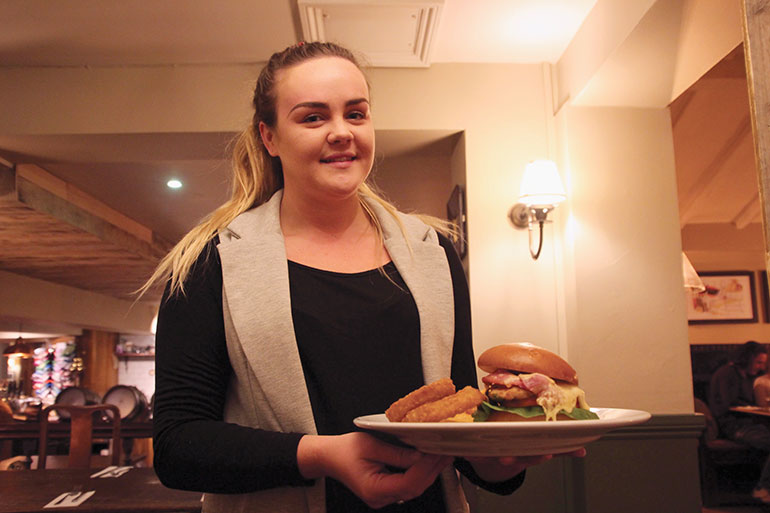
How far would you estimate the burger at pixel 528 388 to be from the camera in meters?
0.83

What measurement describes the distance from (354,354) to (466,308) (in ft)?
0.89

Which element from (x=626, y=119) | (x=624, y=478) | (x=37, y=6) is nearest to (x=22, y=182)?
(x=37, y=6)

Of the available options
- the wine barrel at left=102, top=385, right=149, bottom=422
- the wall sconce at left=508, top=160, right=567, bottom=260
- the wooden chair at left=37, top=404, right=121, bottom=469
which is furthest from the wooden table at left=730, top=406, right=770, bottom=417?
the wine barrel at left=102, top=385, right=149, bottom=422

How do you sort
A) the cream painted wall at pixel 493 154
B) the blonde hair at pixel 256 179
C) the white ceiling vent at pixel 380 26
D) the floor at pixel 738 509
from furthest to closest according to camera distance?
the floor at pixel 738 509 → the cream painted wall at pixel 493 154 → the white ceiling vent at pixel 380 26 → the blonde hair at pixel 256 179

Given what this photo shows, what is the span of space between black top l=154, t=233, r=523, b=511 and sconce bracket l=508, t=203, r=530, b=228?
2169mm

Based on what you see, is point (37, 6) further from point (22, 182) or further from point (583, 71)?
point (583, 71)

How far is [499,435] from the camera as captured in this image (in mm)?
680

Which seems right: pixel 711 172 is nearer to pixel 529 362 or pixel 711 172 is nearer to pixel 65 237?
pixel 529 362

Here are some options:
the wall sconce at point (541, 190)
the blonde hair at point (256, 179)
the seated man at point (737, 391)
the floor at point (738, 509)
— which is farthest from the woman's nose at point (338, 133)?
the seated man at point (737, 391)

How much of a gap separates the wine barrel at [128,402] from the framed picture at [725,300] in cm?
639

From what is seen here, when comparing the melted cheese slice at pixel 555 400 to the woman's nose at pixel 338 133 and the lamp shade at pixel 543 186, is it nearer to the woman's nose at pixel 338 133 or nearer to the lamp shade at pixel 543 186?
the woman's nose at pixel 338 133

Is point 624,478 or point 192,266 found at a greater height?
point 192,266

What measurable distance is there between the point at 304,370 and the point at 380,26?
2300mm

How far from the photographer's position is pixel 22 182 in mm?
4141
